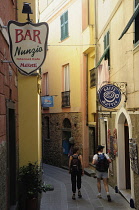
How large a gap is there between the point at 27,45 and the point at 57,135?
14.0 m

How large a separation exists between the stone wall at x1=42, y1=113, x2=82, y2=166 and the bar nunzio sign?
11.1 meters

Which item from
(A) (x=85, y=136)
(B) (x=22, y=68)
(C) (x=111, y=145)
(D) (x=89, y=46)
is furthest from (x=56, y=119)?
(B) (x=22, y=68)

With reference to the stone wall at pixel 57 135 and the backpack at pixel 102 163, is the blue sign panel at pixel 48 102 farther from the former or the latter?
the backpack at pixel 102 163

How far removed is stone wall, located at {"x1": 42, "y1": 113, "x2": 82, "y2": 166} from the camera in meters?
18.0

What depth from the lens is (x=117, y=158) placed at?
37.8ft

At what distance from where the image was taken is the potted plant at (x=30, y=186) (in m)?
8.59

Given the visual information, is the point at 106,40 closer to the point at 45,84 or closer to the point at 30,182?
the point at 30,182

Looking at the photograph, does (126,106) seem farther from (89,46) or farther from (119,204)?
(89,46)

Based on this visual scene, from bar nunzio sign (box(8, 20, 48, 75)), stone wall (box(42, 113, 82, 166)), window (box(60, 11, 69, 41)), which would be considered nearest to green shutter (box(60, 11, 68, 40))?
window (box(60, 11, 69, 41))

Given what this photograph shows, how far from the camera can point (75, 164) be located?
10.7 meters

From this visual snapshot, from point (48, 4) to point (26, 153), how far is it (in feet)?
45.5

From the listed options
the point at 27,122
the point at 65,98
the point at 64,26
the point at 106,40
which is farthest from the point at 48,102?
the point at 27,122

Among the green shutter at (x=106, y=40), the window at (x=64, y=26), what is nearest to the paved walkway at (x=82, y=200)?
the green shutter at (x=106, y=40)

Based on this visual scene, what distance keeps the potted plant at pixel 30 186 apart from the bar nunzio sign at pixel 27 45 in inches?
131
